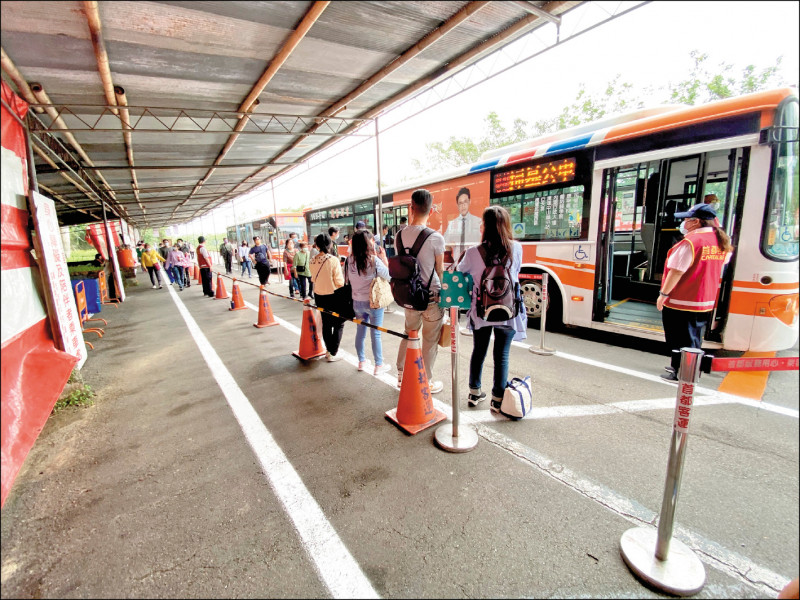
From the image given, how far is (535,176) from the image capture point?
6.35m

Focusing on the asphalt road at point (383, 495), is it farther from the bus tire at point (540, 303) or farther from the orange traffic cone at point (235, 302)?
the orange traffic cone at point (235, 302)

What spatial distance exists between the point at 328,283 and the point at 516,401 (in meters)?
2.85

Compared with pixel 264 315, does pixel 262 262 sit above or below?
above

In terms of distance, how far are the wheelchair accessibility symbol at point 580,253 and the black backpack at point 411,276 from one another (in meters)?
3.48

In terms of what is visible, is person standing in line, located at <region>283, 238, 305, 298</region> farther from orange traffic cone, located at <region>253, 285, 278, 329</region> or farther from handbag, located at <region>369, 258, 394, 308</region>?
handbag, located at <region>369, 258, 394, 308</region>

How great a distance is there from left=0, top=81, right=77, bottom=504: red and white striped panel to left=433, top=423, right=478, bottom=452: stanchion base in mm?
2525

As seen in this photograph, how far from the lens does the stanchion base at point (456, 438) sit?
2.86 meters

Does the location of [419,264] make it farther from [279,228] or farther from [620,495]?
[279,228]

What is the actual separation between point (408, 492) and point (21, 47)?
6.51 m

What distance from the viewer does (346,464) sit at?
9.13ft

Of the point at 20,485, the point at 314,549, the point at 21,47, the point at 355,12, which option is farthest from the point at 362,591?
the point at 21,47

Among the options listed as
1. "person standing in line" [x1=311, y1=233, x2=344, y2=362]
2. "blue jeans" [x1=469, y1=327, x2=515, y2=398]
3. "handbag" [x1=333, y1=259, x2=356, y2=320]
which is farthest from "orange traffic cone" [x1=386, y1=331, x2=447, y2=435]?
"person standing in line" [x1=311, y1=233, x2=344, y2=362]

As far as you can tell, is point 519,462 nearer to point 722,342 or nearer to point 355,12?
point 722,342

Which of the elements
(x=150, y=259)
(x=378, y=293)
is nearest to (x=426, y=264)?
(x=378, y=293)
